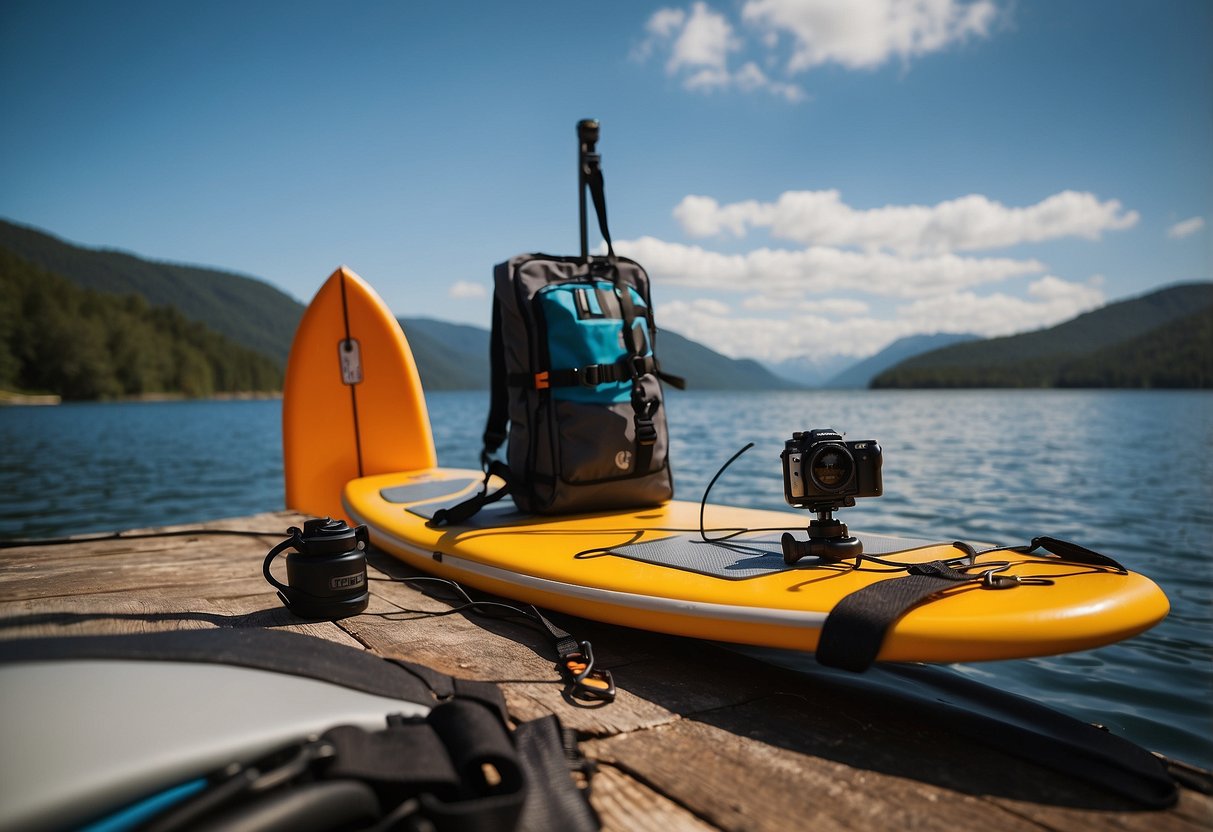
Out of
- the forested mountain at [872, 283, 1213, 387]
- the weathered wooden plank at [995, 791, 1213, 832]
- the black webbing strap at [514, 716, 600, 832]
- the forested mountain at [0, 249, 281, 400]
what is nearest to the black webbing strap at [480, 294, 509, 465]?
the black webbing strap at [514, 716, 600, 832]

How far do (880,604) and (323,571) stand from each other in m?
1.74

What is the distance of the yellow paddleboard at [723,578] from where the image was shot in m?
1.68

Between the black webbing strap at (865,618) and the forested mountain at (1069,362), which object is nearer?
the black webbing strap at (865,618)

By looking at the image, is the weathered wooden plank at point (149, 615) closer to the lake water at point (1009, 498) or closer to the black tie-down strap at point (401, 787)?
the black tie-down strap at point (401, 787)

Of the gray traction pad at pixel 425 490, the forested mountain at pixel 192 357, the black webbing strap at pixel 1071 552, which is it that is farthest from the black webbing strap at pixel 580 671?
the forested mountain at pixel 192 357

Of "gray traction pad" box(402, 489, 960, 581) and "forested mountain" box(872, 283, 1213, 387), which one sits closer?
"gray traction pad" box(402, 489, 960, 581)

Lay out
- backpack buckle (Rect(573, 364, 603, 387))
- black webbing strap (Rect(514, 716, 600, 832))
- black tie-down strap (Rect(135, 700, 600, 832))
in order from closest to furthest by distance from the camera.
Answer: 1. black tie-down strap (Rect(135, 700, 600, 832))
2. black webbing strap (Rect(514, 716, 600, 832))
3. backpack buckle (Rect(573, 364, 603, 387))

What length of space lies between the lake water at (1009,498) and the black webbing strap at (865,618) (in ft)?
4.36

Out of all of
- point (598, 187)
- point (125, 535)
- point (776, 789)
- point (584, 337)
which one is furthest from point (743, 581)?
point (125, 535)

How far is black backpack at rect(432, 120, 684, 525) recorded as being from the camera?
3.20 meters

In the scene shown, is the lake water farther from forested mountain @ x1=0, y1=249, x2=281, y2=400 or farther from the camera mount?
forested mountain @ x1=0, y1=249, x2=281, y2=400

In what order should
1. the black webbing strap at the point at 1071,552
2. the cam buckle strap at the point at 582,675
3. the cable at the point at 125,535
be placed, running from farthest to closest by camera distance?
the cable at the point at 125,535
the black webbing strap at the point at 1071,552
the cam buckle strap at the point at 582,675

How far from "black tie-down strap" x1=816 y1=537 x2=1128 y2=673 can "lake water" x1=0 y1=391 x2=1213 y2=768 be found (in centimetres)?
122

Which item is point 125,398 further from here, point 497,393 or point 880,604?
point 880,604
